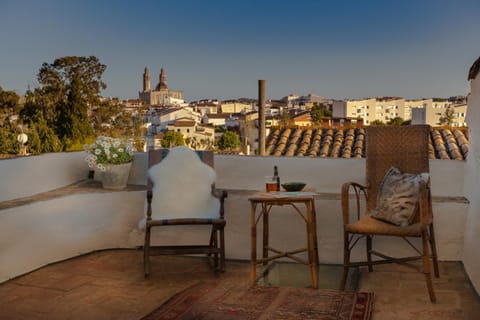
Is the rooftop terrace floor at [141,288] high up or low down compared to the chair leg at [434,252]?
down

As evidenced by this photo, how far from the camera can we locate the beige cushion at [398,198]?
3424mm

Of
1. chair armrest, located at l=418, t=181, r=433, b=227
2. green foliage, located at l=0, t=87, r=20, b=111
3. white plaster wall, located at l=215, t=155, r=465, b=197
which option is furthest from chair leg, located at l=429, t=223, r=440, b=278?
green foliage, located at l=0, t=87, r=20, b=111

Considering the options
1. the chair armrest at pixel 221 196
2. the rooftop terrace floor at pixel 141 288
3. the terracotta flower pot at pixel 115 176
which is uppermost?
the terracotta flower pot at pixel 115 176

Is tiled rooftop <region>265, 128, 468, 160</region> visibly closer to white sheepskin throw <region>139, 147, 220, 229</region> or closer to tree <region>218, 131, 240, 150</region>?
white sheepskin throw <region>139, 147, 220, 229</region>

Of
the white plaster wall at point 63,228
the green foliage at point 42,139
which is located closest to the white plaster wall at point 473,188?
the white plaster wall at point 63,228

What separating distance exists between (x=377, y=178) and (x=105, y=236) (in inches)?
91.3

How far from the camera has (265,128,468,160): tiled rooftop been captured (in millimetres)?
7148

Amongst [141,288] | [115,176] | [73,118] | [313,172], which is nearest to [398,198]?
[313,172]

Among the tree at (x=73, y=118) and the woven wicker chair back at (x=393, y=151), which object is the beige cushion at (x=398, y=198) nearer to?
the woven wicker chair back at (x=393, y=151)

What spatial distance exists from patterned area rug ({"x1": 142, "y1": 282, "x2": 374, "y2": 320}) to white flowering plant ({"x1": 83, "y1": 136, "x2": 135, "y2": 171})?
63.4 inches

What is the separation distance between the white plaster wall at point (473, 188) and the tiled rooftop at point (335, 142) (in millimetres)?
2962

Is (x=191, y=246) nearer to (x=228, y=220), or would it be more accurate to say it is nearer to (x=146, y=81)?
(x=228, y=220)

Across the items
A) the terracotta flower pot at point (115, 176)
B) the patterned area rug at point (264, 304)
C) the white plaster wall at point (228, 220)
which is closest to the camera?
the patterned area rug at point (264, 304)

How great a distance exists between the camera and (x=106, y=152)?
4660 mm
